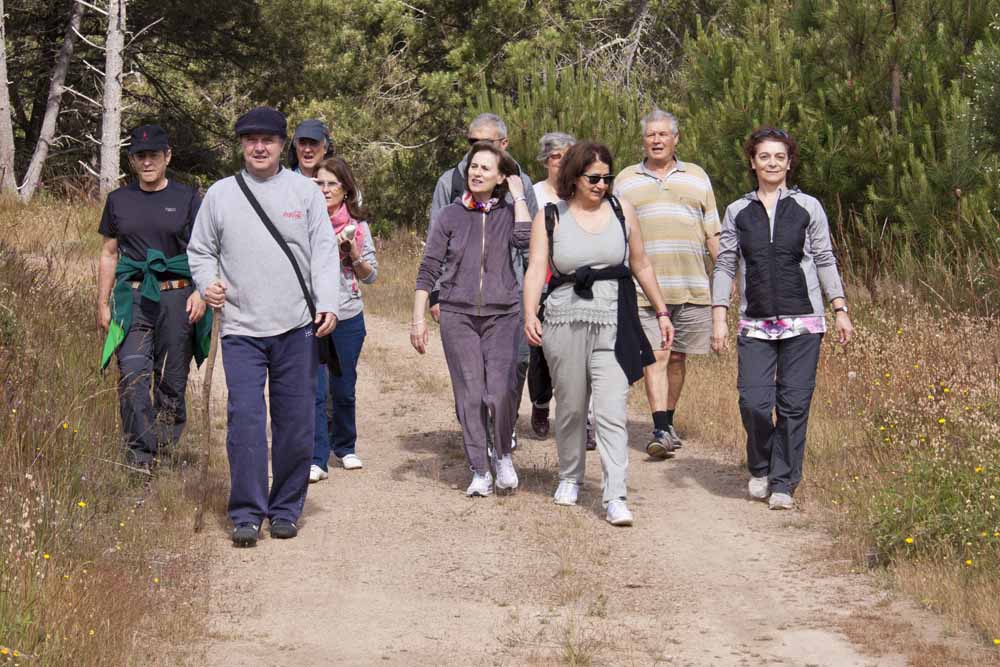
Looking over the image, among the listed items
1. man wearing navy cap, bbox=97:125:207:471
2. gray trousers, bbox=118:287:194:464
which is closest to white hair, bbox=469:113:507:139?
man wearing navy cap, bbox=97:125:207:471

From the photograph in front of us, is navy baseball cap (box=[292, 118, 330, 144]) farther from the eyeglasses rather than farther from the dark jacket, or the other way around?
the eyeglasses

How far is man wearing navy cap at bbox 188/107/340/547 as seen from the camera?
6.41 meters

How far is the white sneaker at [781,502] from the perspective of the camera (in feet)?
23.7

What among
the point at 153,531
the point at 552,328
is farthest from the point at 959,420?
the point at 153,531

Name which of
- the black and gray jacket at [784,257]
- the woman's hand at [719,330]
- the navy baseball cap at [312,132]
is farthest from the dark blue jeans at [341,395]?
the black and gray jacket at [784,257]

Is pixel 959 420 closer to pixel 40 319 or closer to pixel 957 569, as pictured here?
pixel 957 569

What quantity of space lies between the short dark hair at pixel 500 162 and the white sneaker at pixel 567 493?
5.19ft

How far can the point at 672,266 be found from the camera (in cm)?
843

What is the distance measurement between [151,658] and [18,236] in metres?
13.0

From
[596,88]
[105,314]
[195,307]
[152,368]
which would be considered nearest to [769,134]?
[195,307]

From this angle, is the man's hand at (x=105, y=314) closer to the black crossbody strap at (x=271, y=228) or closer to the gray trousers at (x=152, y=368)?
the gray trousers at (x=152, y=368)

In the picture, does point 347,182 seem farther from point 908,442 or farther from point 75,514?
point 908,442

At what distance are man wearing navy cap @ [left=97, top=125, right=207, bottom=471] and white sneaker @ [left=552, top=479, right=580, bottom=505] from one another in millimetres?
2060

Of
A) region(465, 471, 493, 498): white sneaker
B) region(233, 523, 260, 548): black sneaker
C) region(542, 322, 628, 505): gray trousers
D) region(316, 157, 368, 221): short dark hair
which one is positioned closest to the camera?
region(233, 523, 260, 548): black sneaker
